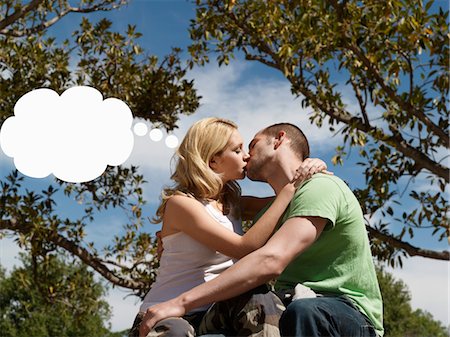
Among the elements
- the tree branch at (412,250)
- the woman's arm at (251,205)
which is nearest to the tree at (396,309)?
the tree branch at (412,250)

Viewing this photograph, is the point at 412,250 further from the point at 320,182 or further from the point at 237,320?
the point at 237,320

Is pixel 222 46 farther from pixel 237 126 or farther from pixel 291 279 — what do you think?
pixel 291 279

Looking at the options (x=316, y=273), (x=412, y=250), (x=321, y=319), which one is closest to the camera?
(x=321, y=319)

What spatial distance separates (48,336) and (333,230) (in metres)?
30.3

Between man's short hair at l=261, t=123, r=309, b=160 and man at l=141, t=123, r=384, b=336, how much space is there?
531 millimetres

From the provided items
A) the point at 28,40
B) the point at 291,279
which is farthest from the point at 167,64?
the point at 291,279

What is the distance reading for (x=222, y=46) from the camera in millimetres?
9398

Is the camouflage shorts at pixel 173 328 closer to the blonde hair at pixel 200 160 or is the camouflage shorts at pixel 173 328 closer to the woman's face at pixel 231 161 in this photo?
the blonde hair at pixel 200 160

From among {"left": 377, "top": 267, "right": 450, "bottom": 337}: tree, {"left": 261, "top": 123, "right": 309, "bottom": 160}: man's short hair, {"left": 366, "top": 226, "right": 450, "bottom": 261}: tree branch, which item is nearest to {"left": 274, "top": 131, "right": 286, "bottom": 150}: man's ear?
{"left": 261, "top": 123, "right": 309, "bottom": 160}: man's short hair

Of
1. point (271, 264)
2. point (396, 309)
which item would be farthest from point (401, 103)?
point (396, 309)

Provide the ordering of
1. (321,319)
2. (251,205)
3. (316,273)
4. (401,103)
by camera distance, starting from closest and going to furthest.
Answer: (321,319) → (316,273) → (251,205) → (401,103)

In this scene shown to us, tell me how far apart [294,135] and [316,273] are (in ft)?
3.45

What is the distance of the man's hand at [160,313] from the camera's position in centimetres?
312

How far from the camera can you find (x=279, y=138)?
403 cm
